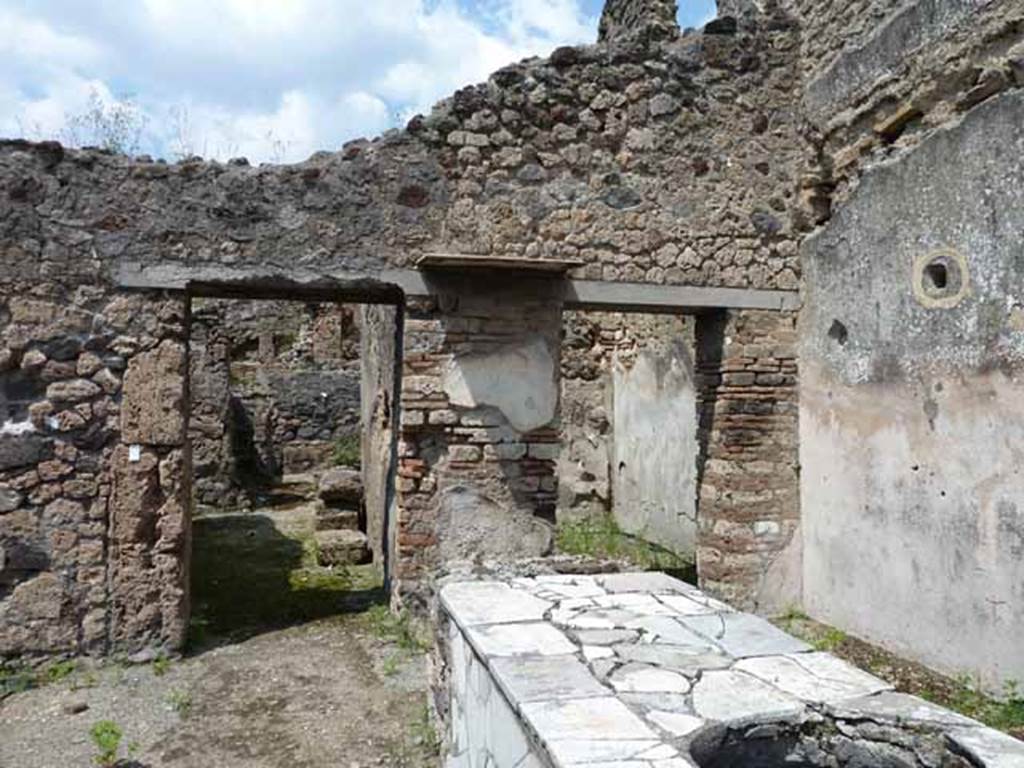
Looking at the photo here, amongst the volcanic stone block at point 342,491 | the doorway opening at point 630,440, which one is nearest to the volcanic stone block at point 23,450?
the volcanic stone block at point 342,491

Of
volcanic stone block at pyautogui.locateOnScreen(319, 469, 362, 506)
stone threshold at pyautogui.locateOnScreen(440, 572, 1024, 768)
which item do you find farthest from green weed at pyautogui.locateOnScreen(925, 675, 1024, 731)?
volcanic stone block at pyautogui.locateOnScreen(319, 469, 362, 506)

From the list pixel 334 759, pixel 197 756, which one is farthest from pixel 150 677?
pixel 334 759

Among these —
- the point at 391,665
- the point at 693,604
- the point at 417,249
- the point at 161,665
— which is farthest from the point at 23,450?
the point at 693,604

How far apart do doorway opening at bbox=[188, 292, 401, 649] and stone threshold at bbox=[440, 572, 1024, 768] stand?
2800mm

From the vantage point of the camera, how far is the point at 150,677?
4621 mm

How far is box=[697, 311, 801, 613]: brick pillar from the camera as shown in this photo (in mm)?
5930

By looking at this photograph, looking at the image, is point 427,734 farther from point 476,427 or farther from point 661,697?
point 476,427

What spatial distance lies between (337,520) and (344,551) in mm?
1449

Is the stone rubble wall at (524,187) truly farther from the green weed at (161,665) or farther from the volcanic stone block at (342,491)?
the volcanic stone block at (342,491)

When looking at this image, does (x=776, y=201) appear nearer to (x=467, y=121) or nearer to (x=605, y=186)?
(x=605, y=186)

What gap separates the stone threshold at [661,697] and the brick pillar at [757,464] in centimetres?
273

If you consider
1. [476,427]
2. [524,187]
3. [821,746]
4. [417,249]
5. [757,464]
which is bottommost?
[821,746]

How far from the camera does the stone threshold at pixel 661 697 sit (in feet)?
6.96

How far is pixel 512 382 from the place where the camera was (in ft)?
→ 17.7
